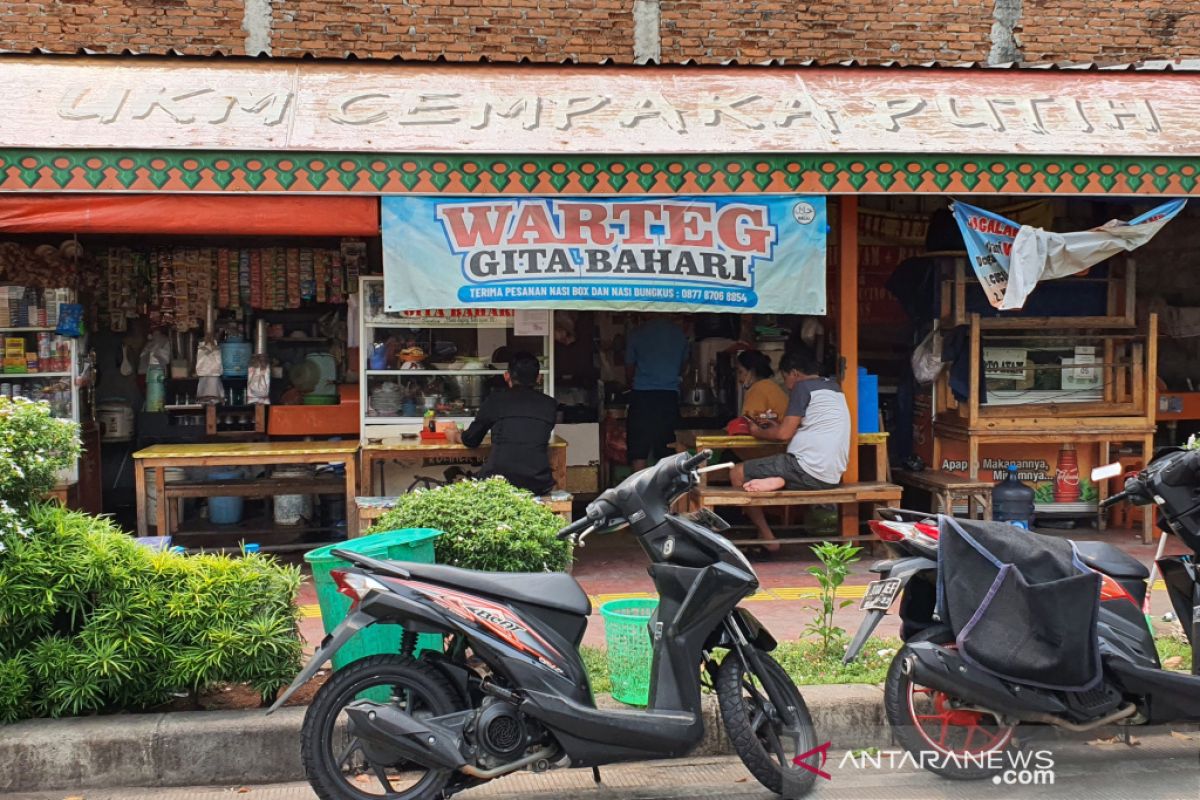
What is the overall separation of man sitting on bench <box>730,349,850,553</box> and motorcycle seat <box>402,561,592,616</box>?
4.35 meters

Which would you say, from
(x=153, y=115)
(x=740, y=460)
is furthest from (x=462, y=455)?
(x=153, y=115)

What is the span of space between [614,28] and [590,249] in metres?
3.88

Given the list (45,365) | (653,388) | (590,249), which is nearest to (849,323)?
(590,249)

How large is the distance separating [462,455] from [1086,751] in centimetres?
523

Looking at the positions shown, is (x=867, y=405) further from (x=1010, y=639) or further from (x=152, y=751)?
(x=152, y=751)

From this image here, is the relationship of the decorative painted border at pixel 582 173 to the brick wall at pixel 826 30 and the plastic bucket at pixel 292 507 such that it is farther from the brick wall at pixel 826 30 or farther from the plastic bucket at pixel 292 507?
the brick wall at pixel 826 30

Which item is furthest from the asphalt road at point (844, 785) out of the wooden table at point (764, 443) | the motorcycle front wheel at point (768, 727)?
the wooden table at point (764, 443)

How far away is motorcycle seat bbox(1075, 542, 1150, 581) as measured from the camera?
4879mm

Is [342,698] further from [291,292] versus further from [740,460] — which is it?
[291,292]

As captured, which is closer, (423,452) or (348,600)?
(348,600)

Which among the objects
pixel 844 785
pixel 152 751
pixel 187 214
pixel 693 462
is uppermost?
pixel 187 214

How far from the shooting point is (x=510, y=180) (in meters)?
7.58

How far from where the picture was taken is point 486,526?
5359mm

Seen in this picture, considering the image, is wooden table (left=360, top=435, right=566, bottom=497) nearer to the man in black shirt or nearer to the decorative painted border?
the man in black shirt
